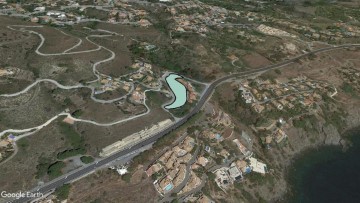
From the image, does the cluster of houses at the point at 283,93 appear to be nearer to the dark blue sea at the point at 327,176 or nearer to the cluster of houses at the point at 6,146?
the dark blue sea at the point at 327,176

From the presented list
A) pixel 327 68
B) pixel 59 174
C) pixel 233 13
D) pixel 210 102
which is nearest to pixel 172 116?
pixel 210 102

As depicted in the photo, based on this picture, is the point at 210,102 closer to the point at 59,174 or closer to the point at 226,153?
the point at 226,153

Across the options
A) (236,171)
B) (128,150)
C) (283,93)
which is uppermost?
(283,93)

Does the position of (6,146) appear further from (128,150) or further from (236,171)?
(236,171)

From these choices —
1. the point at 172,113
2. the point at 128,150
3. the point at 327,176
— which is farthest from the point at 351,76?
the point at 128,150

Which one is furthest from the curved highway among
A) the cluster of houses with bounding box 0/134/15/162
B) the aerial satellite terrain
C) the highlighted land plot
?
the cluster of houses with bounding box 0/134/15/162

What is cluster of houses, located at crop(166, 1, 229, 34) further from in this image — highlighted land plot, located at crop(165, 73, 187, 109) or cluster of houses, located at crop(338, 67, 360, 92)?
cluster of houses, located at crop(338, 67, 360, 92)
